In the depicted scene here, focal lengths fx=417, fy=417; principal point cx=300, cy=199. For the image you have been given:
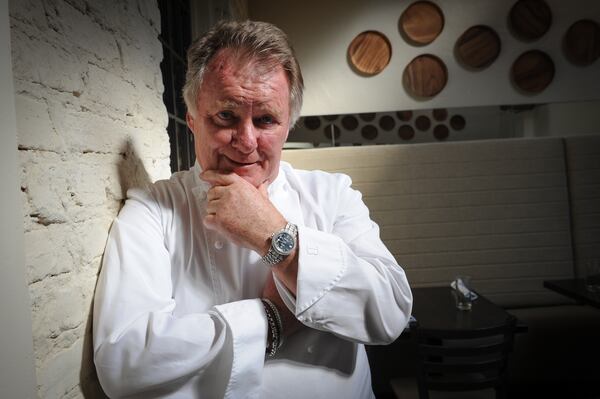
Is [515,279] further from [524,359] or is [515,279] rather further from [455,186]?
[455,186]

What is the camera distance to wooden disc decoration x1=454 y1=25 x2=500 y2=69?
375 cm

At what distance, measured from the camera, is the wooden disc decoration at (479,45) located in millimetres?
3754

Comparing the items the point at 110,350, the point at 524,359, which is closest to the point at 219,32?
the point at 110,350

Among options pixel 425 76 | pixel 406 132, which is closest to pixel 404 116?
pixel 406 132

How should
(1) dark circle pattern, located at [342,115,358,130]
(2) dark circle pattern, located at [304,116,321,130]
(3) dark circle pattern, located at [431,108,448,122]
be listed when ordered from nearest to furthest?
(2) dark circle pattern, located at [304,116,321,130], (1) dark circle pattern, located at [342,115,358,130], (3) dark circle pattern, located at [431,108,448,122]

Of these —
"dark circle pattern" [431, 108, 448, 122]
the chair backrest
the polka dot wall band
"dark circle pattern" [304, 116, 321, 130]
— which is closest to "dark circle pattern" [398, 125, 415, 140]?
the polka dot wall band

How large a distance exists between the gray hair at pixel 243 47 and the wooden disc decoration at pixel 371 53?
9.41ft

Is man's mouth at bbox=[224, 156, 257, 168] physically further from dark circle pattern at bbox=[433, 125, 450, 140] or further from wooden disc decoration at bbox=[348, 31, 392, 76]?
dark circle pattern at bbox=[433, 125, 450, 140]

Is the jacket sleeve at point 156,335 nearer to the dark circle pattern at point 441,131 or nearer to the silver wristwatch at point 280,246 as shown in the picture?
the silver wristwatch at point 280,246

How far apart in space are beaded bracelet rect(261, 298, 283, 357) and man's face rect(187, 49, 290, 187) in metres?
0.32

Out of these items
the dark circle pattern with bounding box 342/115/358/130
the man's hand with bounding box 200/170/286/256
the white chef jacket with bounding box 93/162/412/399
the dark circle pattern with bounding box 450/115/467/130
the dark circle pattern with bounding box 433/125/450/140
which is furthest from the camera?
the dark circle pattern with bounding box 433/125/450/140

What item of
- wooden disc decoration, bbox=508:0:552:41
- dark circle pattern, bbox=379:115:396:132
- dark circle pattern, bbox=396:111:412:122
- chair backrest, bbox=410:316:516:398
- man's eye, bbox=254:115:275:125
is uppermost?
wooden disc decoration, bbox=508:0:552:41

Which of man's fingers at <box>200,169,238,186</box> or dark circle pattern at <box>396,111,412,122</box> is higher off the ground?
dark circle pattern at <box>396,111,412,122</box>

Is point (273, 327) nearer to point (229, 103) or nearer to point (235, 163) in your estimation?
point (235, 163)
